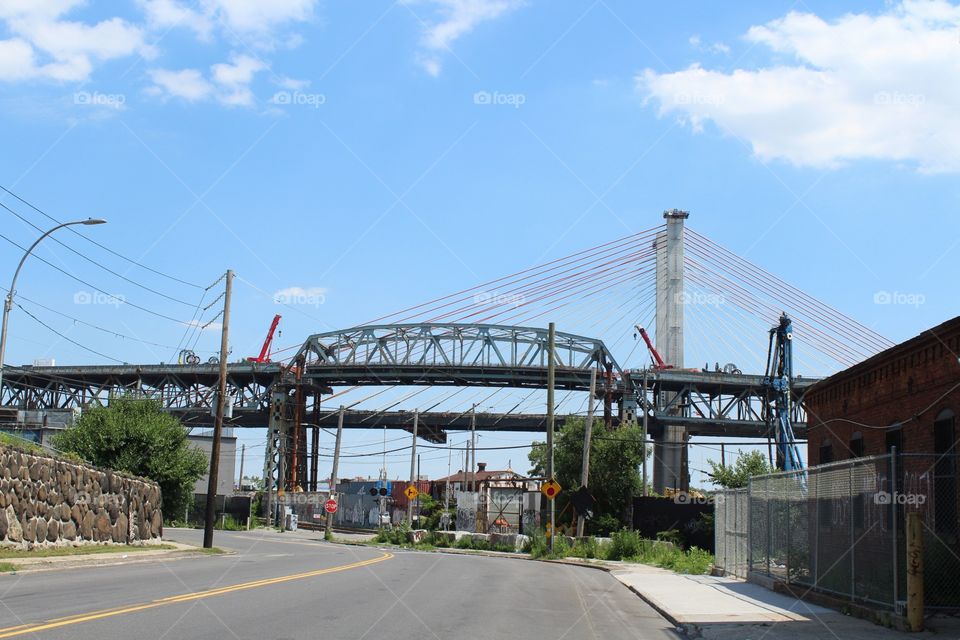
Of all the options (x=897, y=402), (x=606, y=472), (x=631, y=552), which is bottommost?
(x=631, y=552)

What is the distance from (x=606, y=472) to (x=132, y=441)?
2878cm

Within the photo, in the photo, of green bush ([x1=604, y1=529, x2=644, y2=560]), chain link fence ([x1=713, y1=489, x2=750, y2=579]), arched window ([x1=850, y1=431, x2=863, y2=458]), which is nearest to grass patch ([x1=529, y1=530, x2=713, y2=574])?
green bush ([x1=604, y1=529, x2=644, y2=560])

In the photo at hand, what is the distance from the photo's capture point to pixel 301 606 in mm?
14805

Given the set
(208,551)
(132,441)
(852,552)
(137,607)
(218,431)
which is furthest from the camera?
(132,441)

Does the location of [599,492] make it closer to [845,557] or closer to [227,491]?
[845,557]

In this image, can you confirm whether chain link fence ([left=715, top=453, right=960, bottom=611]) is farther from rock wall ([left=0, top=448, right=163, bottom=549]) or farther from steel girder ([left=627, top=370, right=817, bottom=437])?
steel girder ([left=627, top=370, right=817, bottom=437])

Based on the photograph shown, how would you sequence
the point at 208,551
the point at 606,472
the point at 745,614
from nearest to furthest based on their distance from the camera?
1. the point at 745,614
2. the point at 208,551
3. the point at 606,472

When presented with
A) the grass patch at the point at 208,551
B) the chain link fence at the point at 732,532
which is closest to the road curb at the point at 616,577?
the chain link fence at the point at 732,532

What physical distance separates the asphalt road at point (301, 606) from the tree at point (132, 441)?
18.1 meters

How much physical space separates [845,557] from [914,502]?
1.51m

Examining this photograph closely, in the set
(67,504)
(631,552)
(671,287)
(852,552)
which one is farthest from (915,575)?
(671,287)

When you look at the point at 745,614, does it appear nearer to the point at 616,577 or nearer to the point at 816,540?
the point at 816,540

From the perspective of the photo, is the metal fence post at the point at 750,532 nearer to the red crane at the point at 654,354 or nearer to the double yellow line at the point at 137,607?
the double yellow line at the point at 137,607

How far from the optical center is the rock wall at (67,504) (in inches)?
883
